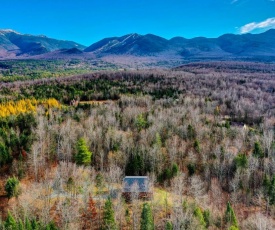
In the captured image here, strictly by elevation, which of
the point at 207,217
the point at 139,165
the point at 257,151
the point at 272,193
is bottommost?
the point at 272,193

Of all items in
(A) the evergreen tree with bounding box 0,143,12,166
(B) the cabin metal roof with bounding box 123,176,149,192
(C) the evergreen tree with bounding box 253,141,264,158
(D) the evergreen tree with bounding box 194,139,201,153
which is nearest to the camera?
(B) the cabin metal roof with bounding box 123,176,149,192

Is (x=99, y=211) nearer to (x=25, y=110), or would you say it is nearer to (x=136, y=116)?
(x=136, y=116)

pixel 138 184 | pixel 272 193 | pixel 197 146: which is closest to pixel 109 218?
pixel 138 184

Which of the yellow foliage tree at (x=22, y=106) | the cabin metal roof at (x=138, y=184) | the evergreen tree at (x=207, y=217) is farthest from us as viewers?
the yellow foliage tree at (x=22, y=106)

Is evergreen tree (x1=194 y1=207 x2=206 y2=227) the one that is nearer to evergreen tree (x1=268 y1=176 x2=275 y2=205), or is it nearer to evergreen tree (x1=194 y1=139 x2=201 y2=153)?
evergreen tree (x1=268 y1=176 x2=275 y2=205)

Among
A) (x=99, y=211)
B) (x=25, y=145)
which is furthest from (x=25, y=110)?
(x=99, y=211)

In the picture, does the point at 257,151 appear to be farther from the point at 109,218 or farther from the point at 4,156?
the point at 4,156

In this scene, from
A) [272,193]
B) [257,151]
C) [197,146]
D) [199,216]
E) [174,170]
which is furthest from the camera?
[197,146]

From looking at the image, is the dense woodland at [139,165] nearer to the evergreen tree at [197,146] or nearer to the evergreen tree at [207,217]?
the evergreen tree at [207,217]

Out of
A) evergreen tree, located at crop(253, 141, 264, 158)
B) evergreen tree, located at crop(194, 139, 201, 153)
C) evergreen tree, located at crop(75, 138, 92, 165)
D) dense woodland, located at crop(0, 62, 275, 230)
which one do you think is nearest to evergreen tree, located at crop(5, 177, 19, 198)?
dense woodland, located at crop(0, 62, 275, 230)

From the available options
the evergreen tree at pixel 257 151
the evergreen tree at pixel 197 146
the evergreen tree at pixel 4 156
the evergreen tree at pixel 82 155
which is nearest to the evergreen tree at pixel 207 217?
the evergreen tree at pixel 197 146
